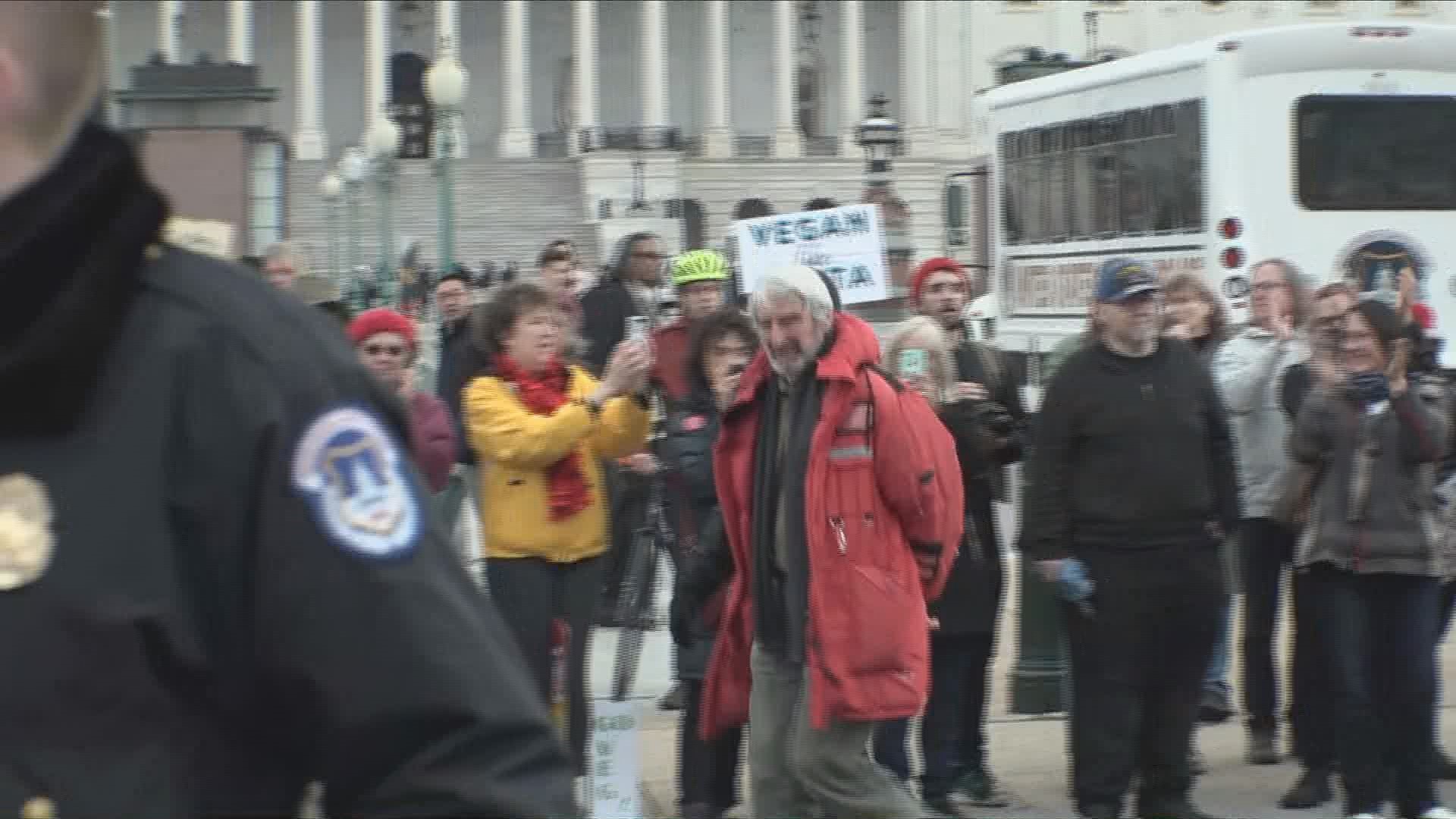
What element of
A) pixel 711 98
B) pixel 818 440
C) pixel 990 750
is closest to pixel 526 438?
pixel 818 440

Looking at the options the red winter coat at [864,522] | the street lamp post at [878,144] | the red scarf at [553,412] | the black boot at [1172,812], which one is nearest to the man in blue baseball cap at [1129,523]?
the black boot at [1172,812]

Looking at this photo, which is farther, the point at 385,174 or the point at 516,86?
the point at 516,86

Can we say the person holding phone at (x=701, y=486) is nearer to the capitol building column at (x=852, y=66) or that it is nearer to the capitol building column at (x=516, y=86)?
the capitol building column at (x=516, y=86)

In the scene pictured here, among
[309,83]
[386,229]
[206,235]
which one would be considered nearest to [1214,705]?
[206,235]

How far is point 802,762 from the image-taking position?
6574 millimetres

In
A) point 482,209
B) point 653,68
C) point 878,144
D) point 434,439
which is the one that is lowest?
point 434,439

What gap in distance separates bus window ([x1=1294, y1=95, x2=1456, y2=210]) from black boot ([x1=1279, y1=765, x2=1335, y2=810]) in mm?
8976

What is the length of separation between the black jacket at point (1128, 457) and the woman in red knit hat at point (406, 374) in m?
1.77

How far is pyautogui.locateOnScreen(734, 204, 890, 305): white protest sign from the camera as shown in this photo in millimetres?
12562

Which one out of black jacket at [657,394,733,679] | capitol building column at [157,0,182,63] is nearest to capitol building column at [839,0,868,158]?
capitol building column at [157,0,182,63]

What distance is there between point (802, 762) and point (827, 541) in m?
0.56

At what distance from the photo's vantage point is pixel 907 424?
6.69m

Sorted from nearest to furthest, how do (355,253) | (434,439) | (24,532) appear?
(24,532)
(434,439)
(355,253)

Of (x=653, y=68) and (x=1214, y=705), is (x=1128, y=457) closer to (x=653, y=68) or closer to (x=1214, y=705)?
(x=1214, y=705)
